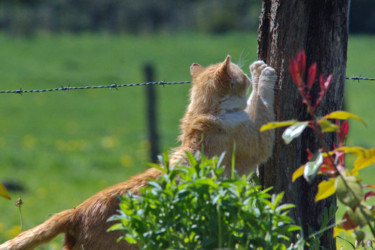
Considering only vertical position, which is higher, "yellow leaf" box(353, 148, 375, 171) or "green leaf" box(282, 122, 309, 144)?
"green leaf" box(282, 122, 309, 144)

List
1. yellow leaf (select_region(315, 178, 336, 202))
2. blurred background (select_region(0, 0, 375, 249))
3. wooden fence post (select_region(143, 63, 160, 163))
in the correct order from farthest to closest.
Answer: blurred background (select_region(0, 0, 375, 249)) → wooden fence post (select_region(143, 63, 160, 163)) → yellow leaf (select_region(315, 178, 336, 202))

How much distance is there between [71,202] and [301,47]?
911cm

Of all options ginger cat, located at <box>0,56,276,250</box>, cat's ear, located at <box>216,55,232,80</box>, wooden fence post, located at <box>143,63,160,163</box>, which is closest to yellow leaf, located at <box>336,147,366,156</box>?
ginger cat, located at <box>0,56,276,250</box>

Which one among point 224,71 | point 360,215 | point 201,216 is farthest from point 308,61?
point 201,216

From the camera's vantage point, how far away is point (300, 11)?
374 cm

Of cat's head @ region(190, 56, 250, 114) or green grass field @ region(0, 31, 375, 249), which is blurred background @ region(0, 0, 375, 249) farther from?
cat's head @ region(190, 56, 250, 114)

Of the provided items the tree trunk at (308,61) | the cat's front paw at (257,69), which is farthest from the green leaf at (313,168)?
→ the cat's front paw at (257,69)

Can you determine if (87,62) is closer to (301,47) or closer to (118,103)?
(118,103)

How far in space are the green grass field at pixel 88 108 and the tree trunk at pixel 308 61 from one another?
5.83 meters

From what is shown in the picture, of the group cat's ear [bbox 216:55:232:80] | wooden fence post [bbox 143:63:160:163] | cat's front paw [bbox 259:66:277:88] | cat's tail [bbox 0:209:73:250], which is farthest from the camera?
wooden fence post [bbox 143:63:160:163]

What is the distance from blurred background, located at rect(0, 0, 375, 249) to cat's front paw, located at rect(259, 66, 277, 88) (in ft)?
14.1

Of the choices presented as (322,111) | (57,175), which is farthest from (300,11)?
(57,175)

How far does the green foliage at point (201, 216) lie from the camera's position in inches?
105

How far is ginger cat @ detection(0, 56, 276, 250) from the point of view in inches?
148
